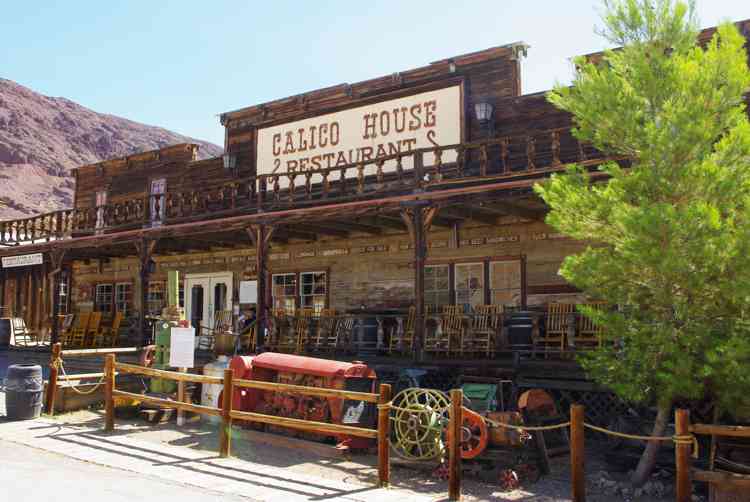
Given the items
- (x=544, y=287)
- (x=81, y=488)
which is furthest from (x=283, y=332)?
(x=81, y=488)

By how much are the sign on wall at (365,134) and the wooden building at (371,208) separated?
1.2 inches

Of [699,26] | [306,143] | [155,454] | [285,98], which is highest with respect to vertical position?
[285,98]

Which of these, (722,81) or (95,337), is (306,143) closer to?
(95,337)

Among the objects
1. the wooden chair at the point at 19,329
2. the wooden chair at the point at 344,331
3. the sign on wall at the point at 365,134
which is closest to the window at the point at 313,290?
the sign on wall at the point at 365,134

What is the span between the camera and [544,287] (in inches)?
527

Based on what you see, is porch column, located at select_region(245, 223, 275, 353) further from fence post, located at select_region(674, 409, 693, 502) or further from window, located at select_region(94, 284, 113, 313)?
window, located at select_region(94, 284, 113, 313)

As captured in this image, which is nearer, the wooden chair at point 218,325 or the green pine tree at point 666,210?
the green pine tree at point 666,210

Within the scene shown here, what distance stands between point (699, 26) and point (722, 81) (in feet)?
2.29

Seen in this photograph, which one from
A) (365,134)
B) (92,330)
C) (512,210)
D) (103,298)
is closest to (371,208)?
(512,210)

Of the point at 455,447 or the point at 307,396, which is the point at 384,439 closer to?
the point at 455,447

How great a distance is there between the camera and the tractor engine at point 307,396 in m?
9.09

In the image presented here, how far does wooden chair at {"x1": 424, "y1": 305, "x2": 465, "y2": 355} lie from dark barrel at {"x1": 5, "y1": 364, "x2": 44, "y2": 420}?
235 inches

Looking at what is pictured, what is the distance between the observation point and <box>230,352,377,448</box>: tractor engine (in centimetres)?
909

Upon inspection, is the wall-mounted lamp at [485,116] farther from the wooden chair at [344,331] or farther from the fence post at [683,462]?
the fence post at [683,462]
